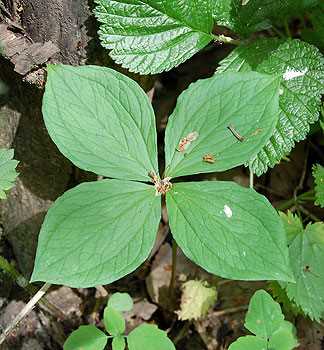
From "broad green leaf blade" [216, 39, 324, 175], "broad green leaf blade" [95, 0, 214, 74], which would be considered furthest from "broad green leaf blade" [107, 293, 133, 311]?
"broad green leaf blade" [95, 0, 214, 74]

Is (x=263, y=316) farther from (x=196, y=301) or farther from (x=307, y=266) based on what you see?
(x=196, y=301)

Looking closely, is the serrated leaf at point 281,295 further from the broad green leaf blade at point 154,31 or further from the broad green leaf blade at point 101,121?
the broad green leaf blade at point 154,31

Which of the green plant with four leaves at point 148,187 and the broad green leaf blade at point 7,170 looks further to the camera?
the broad green leaf blade at point 7,170

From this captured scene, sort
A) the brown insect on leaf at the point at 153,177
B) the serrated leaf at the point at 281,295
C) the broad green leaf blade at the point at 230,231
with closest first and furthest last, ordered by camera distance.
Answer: the broad green leaf blade at the point at 230,231, the brown insect on leaf at the point at 153,177, the serrated leaf at the point at 281,295

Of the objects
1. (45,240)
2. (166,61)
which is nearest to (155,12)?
(166,61)

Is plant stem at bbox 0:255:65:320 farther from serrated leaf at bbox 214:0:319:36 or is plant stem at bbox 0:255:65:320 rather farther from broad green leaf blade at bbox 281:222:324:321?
serrated leaf at bbox 214:0:319:36

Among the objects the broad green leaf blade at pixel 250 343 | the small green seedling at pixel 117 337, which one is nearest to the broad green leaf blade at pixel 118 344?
the small green seedling at pixel 117 337
